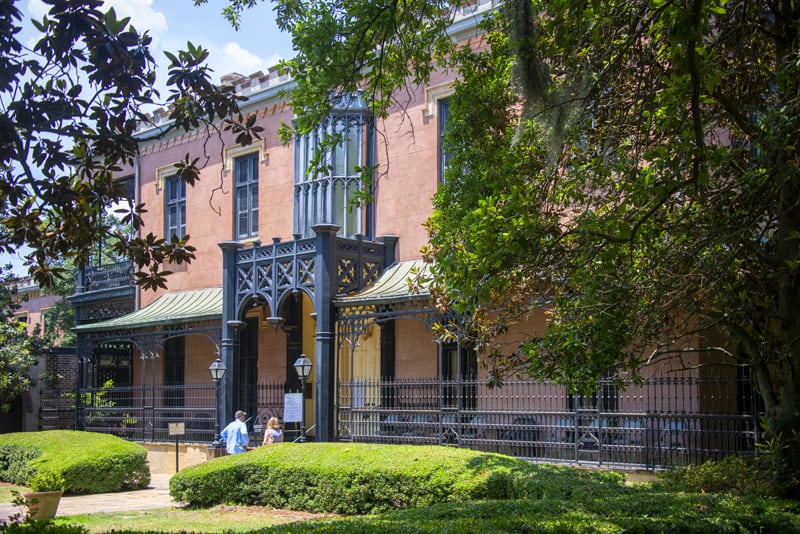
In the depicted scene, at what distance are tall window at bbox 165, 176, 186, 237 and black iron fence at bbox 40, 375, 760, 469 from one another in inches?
203

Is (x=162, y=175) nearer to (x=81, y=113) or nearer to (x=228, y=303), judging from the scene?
(x=228, y=303)

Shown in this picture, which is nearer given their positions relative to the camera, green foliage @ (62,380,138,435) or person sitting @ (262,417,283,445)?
person sitting @ (262,417,283,445)

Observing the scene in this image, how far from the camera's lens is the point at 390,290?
19156 millimetres

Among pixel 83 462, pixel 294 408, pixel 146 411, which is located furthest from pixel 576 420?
pixel 146 411

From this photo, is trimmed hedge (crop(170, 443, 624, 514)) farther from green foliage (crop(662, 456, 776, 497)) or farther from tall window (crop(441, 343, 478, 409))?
tall window (crop(441, 343, 478, 409))

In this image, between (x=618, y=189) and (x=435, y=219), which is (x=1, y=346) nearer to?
(x=435, y=219)

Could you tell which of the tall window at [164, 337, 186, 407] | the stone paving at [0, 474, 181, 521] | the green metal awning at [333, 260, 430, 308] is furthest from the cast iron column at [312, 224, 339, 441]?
the tall window at [164, 337, 186, 407]

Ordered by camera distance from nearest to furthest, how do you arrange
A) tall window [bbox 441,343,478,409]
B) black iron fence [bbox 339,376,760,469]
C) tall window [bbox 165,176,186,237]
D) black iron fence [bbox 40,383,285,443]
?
black iron fence [bbox 339,376,760,469]
tall window [bbox 441,343,478,409]
black iron fence [bbox 40,383,285,443]
tall window [bbox 165,176,186,237]

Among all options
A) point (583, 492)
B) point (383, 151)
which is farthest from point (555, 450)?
point (383, 151)

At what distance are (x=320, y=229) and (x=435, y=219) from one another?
Result: 8113 millimetres

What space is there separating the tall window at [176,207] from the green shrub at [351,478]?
12.2m

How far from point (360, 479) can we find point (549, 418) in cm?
412

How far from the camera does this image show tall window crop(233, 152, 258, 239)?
24.7 m

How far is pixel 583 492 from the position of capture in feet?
34.0
